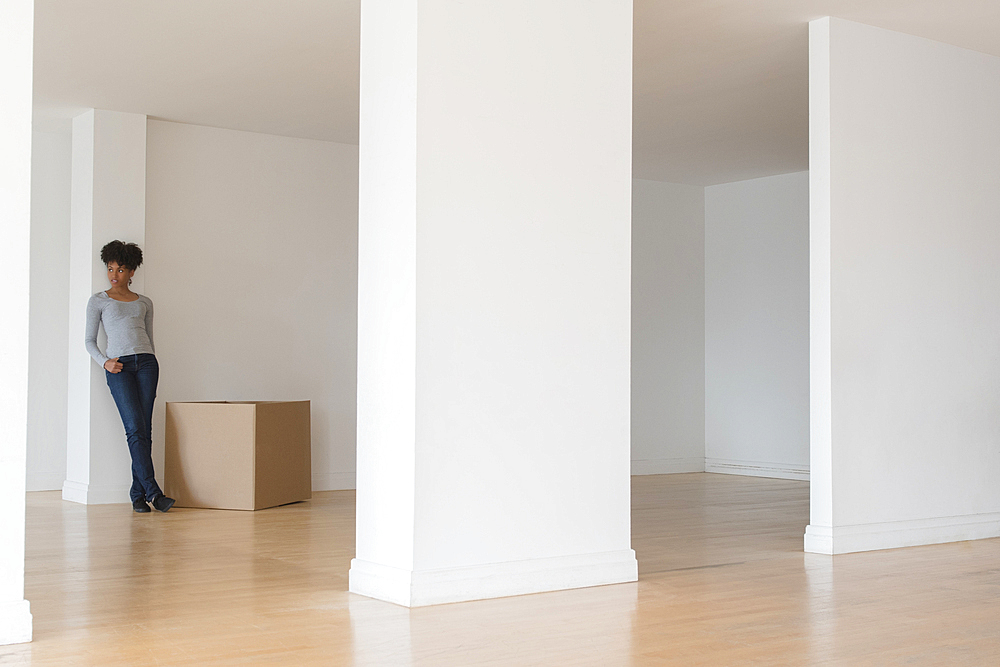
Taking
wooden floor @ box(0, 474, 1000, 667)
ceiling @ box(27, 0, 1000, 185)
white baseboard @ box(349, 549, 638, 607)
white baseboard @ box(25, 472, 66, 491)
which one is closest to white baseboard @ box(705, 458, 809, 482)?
ceiling @ box(27, 0, 1000, 185)

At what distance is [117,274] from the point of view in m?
5.92

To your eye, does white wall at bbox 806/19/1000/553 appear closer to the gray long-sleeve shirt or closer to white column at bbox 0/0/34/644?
white column at bbox 0/0/34/644

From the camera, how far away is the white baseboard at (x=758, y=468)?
25.7ft

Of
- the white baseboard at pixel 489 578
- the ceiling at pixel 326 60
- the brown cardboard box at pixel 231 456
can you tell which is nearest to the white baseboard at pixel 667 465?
the ceiling at pixel 326 60

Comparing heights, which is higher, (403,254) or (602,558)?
(403,254)

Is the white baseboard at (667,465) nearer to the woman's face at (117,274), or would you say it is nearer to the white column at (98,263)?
the white column at (98,263)

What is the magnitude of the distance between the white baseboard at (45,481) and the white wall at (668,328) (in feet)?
13.6

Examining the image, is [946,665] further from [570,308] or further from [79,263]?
[79,263]

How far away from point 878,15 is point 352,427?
417cm

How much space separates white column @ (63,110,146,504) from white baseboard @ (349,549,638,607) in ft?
10.5

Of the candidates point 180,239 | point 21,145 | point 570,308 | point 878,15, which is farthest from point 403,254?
point 180,239

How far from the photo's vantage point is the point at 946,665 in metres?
2.54

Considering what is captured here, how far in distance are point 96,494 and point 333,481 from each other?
4.99 ft

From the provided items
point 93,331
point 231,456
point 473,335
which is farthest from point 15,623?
point 93,331
